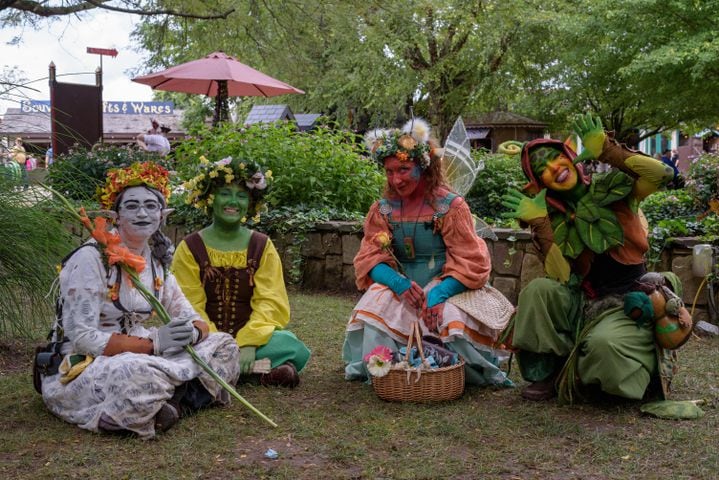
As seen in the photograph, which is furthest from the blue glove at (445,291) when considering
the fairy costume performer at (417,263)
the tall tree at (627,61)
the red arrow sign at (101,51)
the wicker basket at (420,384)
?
the tall tree at (627,61)

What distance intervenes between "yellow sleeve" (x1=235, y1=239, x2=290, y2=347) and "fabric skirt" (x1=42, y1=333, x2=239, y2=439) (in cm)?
59

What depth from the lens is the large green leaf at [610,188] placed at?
13.0ft

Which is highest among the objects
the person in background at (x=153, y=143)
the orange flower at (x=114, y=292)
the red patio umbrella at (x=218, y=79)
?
the red patio umbrella at (x=218, y=79)

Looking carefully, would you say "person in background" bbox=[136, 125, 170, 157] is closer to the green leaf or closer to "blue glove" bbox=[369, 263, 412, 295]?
"blue glove" bbox=[369, 263, 412, 295]

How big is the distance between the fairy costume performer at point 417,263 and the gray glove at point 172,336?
1.13 m

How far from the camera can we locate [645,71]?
15.6 metres

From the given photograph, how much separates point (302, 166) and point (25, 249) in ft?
13.4

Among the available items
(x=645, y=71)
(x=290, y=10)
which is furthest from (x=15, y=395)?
(x=645, y=71)

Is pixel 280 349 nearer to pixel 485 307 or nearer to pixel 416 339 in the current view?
pixel 416 339

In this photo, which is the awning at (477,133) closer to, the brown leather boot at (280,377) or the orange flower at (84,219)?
the brown leather boot at (280,377)

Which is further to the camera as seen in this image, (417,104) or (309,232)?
(417,104)

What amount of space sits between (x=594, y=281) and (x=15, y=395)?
10.4ft

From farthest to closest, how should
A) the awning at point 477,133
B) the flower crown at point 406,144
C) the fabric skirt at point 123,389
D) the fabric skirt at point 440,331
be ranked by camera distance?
1. the awning at point 477,133
2. the flower crown at point 406,144
3. the fabric skirt at point 440,331
4. the fabric skirt at point 123,389

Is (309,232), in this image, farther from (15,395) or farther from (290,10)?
(15,395)
